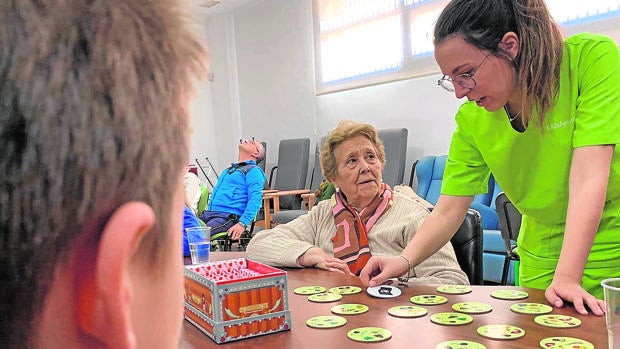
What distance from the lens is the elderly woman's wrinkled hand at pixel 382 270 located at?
56.6 inches

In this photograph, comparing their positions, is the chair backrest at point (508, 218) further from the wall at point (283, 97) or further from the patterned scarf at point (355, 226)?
the wall at point (283, 97)

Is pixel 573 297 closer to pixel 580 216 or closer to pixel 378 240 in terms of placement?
pixel 580 216

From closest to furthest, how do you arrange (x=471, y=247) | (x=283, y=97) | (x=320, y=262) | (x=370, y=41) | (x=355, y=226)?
(x=320, y=262)
(x=471, y=247)
(x=355, y=226)
(x=370, y=41)
(x=283, y=97)

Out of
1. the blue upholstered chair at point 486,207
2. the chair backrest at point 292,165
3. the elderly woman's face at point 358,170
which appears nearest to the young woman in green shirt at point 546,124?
the elderly woman's face at point 358,170

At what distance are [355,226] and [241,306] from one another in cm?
87

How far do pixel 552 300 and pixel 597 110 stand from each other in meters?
0.44

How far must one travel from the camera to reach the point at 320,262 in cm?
170

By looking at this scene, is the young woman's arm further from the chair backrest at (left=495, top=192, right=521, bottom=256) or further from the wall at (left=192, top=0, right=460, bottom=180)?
the wall at (left=192, top=0, right=460, bottom=180)

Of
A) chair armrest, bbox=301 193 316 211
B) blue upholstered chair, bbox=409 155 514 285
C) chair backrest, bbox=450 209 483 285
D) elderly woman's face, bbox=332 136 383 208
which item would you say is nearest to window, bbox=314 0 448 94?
blue upholstered chair, bbox=409 155 514 285

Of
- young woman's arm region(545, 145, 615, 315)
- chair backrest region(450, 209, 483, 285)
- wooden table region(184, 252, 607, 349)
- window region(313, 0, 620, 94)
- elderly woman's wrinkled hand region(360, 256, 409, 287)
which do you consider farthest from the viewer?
window region(313, 0, 620, 94)

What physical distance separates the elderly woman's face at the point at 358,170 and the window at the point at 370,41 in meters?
2.83

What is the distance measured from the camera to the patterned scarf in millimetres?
1855

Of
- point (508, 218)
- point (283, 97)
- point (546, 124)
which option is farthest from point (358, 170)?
point (283, 97)

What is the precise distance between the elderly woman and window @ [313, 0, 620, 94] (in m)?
2.84
